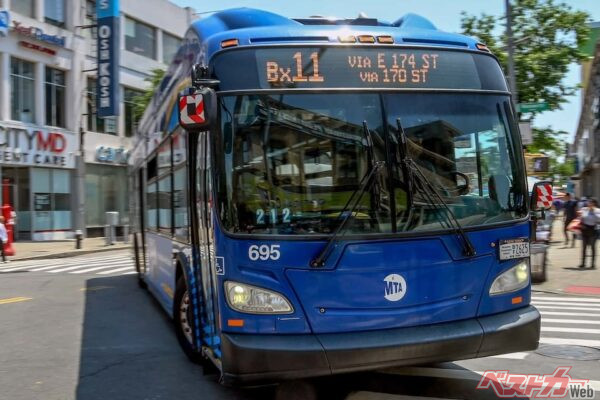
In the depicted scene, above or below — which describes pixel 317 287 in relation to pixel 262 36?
below

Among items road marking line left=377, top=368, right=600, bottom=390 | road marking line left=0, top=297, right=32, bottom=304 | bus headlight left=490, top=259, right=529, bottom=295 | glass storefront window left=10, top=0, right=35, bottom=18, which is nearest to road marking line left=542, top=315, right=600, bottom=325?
road marking line left=377, top=368, right=600, bottom=390

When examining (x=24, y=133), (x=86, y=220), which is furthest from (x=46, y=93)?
(x=86, y=220)

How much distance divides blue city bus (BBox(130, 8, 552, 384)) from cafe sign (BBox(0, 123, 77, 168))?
77.5 ft

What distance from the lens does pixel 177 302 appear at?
6.97 metres

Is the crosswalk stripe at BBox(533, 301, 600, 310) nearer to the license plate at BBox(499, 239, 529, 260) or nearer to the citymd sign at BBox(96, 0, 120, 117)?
the license plate at BBox(499, 239, 529, 260)

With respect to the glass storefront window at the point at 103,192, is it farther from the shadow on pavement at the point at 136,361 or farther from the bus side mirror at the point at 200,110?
the bus side mirror at the point at 200,110

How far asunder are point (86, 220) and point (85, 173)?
2.31 meters

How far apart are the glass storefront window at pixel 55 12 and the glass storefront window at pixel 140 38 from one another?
4.97 meters

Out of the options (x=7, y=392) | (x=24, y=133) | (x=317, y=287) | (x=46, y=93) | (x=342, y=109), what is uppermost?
(x=46, y=93)

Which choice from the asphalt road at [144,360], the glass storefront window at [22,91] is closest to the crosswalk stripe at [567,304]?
the asphalt road at [144,360]

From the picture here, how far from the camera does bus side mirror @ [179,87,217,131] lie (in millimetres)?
4535

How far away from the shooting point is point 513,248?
5.06 metres

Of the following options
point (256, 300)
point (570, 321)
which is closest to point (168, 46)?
point (570, 321)

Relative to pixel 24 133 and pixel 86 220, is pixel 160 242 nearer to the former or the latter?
pixel 24 133
